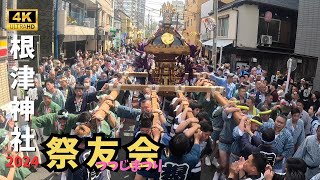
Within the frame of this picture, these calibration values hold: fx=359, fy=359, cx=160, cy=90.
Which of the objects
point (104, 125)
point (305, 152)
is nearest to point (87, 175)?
point (104, 125)

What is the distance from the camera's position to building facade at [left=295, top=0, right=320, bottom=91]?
50.8 ft

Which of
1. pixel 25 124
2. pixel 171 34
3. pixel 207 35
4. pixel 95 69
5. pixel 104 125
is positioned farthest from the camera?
pixel 207 35

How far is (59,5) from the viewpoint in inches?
837

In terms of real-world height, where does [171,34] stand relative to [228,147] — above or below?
above

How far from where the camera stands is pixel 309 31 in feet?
53.6

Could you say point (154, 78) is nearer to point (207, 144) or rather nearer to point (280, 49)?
point (207, 144)

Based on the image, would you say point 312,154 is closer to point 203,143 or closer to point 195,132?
point 203,143

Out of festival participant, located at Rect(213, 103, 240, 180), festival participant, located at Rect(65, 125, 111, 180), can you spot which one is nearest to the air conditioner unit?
festival participant, located at Rect(213, 103, 240, 180)

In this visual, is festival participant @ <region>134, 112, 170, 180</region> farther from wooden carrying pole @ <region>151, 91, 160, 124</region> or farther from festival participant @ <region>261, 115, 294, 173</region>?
festival participant @ <region>261, 115, 294, 173</region>

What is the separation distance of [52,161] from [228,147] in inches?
123

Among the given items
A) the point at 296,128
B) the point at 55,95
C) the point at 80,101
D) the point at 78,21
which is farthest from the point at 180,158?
the point at 78,21

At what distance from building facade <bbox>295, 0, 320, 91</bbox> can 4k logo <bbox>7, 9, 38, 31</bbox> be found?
11084mm

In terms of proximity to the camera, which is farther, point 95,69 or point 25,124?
point 95,69

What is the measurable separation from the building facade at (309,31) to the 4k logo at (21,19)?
11.1 m
